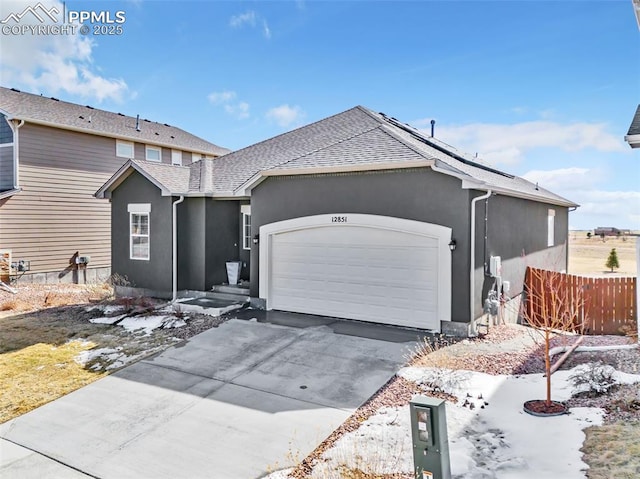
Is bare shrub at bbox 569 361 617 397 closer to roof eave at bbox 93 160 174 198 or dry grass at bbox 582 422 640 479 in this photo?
dry grass at bbox 582 422 640 479

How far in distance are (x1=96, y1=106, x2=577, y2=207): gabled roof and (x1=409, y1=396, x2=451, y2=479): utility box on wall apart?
6029 mm

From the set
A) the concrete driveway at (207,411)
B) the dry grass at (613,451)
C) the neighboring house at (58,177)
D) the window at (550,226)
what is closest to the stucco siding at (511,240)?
the window at (550,226)

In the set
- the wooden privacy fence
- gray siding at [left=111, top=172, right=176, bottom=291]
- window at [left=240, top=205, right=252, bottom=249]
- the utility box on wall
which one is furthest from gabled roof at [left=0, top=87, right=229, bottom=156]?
the utility box on wall

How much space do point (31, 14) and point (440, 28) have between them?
13040mm

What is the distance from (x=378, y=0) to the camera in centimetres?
1186

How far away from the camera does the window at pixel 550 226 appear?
53.7 feet

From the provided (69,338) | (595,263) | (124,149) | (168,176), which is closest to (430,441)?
(69,338)

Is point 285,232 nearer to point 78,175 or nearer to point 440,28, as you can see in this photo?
point 440,28

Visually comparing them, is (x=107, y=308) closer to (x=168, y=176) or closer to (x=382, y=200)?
(x=168, y=176)

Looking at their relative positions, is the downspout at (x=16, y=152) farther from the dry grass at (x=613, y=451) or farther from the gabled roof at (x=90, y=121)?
the dry grass at (x=613, y=451)

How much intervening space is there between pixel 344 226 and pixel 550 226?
1059 cm

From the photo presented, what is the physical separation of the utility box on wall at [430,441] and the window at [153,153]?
20.5m

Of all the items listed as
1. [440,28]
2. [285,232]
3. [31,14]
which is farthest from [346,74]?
[31,14]

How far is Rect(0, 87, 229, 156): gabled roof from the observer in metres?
17.0
